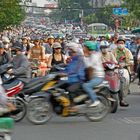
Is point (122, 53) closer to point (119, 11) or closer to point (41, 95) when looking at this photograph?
point (41, 95)

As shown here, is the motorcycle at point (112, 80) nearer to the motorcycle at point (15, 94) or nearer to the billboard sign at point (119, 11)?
the motorcycle at point (15, 94)

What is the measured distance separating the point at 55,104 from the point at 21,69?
1259 mm

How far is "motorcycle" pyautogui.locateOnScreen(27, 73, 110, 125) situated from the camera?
11508mm

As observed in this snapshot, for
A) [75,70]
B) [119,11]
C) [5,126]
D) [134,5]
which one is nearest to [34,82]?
[75,70]

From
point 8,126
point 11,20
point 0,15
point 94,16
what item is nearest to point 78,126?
point 8,126

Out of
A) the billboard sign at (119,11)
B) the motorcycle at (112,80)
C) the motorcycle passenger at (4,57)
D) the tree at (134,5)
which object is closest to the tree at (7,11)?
the billboard sign at (119,11)

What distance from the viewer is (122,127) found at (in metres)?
11.4

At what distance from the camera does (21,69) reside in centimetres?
1245

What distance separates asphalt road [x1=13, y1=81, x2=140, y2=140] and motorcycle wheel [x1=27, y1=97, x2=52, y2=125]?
0.13 metres

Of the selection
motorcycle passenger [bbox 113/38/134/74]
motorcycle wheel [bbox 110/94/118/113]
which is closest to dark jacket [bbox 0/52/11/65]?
motorcycle passenger [bbox 113/38/134/74]

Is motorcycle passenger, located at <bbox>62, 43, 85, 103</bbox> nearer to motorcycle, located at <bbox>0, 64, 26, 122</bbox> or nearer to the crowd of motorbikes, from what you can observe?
the crowd of motorbikes

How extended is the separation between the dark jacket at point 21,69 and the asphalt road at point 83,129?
90cm

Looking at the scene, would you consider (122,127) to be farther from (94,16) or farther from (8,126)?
(94,16)

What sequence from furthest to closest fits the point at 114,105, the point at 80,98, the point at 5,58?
the point at 5,58, the point at 114,105, the point at 80,98
